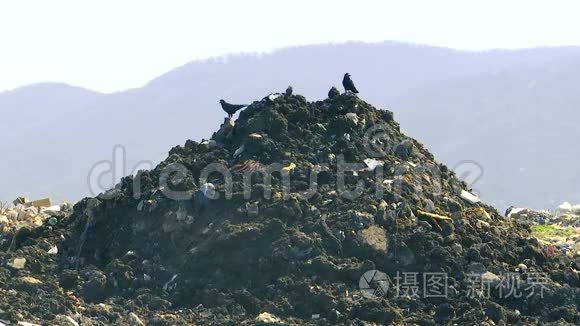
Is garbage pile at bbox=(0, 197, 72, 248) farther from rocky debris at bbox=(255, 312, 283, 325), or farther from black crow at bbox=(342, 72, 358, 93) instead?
black crow at bbox=(342, 72, 358, 93)

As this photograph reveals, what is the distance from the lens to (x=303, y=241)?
12.5 meters

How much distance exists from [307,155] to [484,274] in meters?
3.51

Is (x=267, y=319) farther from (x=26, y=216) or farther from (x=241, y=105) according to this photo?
(x=26, y=216)

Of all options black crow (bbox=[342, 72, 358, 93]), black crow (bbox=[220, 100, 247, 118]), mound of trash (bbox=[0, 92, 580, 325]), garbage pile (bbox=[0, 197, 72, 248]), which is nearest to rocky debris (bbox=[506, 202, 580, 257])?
mound of trash (bbox=[0, 92, 580, 325])

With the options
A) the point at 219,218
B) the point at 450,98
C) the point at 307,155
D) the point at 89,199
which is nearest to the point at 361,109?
the point at 307,155

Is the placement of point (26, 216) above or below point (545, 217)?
above

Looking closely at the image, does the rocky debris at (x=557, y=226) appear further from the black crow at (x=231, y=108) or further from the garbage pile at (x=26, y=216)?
the garbage pile at (x=26, y=216)

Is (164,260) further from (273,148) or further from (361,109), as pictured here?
(361,109)

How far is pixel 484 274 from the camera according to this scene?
12445 mm

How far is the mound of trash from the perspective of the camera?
38.9 feet

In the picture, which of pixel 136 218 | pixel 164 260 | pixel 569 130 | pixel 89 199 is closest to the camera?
pixel 164 260

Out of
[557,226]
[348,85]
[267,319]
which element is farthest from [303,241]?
[557,226]

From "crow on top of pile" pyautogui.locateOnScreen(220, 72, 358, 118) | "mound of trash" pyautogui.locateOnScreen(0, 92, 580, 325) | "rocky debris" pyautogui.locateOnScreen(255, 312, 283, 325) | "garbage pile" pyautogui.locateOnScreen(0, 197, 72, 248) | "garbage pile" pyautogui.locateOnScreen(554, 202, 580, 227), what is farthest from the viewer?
"garbage pile" pyautogui.locateOnScreen(554, 202, 580, 227)

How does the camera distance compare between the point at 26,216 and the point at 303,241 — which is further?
the point at 26,216
